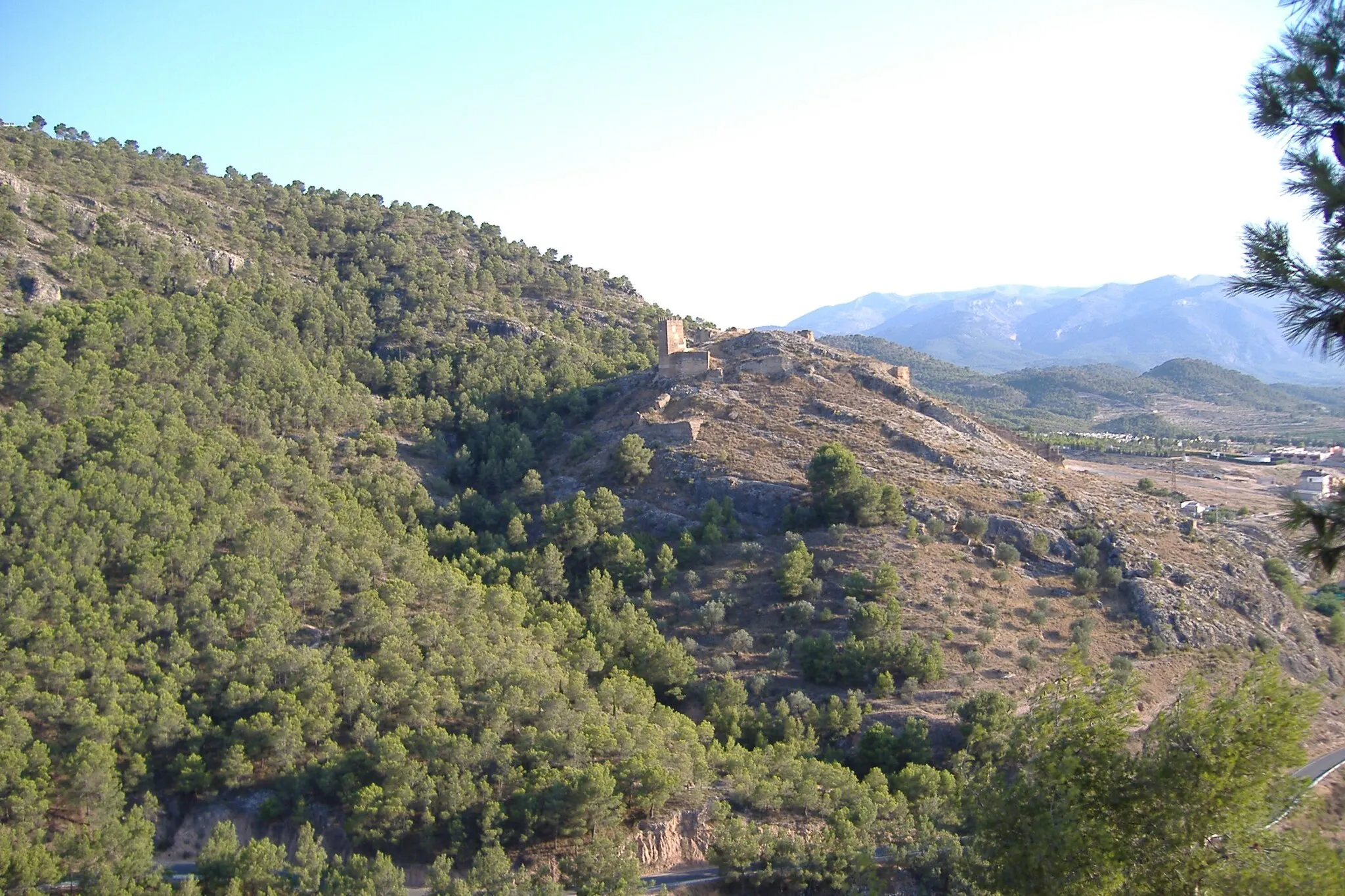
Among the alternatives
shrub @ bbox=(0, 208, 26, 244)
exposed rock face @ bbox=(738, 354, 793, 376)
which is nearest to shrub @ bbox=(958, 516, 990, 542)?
exposed rock face @ bbox=(738, 354, 793, 376)

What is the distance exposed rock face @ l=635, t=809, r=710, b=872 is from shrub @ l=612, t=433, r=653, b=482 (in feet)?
57.3

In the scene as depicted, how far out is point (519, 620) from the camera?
99.1 feet

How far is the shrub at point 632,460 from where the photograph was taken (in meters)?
38.4

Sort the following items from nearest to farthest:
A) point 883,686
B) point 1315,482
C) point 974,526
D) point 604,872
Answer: point 604,872, point 883,686, point 974,526, point 1315,482

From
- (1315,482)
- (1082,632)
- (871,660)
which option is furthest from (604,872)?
(1315,482)

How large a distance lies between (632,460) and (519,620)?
9986mm

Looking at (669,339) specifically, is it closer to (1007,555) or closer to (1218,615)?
(1007,555)

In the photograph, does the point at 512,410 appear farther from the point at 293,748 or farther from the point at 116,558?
the point at 293,748

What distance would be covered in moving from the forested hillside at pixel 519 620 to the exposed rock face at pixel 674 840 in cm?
27

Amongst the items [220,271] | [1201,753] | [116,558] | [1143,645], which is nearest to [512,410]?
[220,271]

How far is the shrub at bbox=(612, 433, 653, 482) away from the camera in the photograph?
3841cm

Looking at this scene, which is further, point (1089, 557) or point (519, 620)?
point (1089, 557)

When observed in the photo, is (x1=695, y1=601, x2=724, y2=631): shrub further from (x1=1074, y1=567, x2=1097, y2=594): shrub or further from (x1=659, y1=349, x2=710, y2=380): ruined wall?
(x1=659, y1=349, x2=710, y2=380): ruined wall

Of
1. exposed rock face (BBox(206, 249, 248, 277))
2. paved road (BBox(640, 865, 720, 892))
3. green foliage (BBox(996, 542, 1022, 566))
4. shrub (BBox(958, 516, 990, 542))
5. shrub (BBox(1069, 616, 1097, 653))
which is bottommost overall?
paved road (BBox(640, 865, 720, 892))
